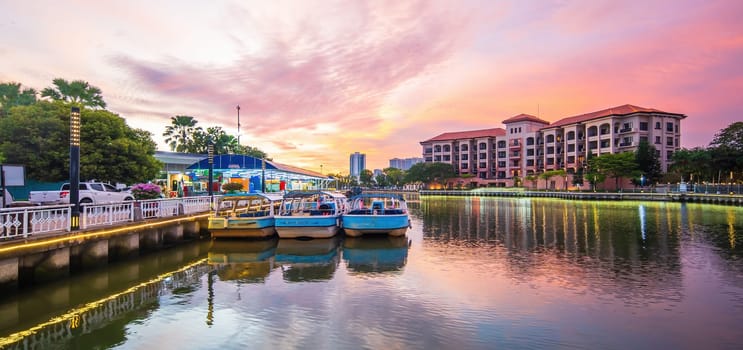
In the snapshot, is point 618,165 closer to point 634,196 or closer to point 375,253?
point 634,196

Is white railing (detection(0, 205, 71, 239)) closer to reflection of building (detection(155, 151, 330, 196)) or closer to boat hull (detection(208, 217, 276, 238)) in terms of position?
boat hull (detection(208, 217, 276, 238))

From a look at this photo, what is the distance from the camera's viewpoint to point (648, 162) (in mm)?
77188

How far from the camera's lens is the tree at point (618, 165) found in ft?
244

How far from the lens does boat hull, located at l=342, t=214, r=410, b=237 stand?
2233 centimetres

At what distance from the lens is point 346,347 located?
8.54 metres

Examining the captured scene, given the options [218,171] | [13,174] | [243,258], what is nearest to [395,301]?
[243,258]

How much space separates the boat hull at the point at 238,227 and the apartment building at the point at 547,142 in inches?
3299

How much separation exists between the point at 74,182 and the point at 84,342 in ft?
22.1

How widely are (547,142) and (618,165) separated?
30127 mm

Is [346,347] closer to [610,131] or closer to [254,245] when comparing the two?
[254,245]

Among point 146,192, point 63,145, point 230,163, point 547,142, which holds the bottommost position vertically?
point 146,192

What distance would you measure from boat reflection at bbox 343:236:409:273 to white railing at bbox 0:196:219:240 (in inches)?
359

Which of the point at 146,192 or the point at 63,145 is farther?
the point at 63,145

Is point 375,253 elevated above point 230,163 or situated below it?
below
